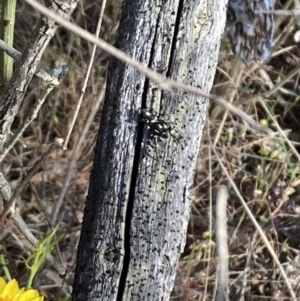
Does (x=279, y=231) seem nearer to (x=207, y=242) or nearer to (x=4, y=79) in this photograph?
(x=207, y=242)

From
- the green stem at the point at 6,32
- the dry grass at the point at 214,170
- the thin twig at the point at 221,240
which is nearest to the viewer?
the thin twig at the point at 221,240

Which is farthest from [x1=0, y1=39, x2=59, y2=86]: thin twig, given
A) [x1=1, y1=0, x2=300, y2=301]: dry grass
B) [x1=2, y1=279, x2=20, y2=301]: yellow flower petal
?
[x1=1, y1=0, x2=300, y2=301]: dry grass

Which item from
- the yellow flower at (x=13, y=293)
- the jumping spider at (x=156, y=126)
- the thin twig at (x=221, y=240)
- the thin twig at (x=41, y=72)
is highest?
the thin twig at (x=41, y=72)

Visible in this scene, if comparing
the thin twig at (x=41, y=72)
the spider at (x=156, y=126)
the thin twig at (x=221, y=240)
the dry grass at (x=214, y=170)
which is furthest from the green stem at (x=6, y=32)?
the dry grass at (x=214, y=170)

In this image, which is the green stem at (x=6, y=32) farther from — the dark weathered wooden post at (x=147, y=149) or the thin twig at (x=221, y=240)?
the thin twig at (x=221, y=240)

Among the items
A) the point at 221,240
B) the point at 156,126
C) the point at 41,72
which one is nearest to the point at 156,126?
the point at 156,126

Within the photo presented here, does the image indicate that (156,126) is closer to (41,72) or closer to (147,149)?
(147,149)

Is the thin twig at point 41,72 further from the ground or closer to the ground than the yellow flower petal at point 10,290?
further from the ground
